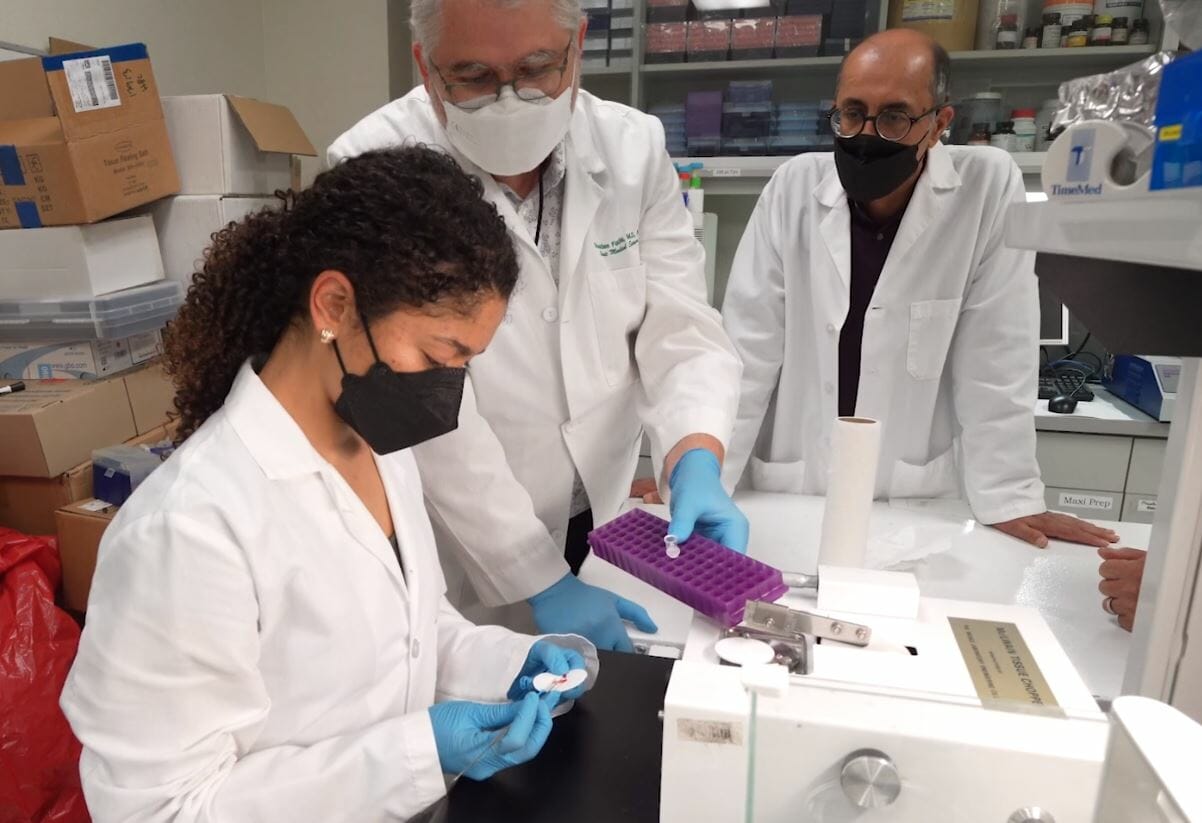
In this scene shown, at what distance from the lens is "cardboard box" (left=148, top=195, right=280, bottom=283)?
87.8 inches

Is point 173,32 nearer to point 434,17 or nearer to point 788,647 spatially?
point 434,17

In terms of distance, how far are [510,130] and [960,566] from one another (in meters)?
0.98

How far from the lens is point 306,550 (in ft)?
2.61

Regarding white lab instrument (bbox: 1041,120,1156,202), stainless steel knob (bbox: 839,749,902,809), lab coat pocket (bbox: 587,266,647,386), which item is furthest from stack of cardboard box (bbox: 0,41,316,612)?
white lab instrument (bbox: 1041,120,1156,202)

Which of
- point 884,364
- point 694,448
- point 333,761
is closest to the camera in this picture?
point 333,761

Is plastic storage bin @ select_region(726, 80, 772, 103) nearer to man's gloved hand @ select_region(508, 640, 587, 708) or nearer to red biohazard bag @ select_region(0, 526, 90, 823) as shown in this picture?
man's gloved hand @ select_region(508, 640, 587, 708)

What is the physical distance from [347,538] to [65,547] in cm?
135

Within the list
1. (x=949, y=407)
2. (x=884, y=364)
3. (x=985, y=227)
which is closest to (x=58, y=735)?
(x=884, y=364)

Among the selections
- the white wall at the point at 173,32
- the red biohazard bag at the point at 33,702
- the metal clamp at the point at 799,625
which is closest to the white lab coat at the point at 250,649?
the metal clamp at the point at 799,625

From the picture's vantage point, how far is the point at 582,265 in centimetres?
131

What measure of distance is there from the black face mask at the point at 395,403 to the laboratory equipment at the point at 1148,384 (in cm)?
216

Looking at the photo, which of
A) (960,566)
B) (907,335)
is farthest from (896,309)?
(960,566)

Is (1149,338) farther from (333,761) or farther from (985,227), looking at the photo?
(985,227)

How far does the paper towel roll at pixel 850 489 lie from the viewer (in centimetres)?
96
